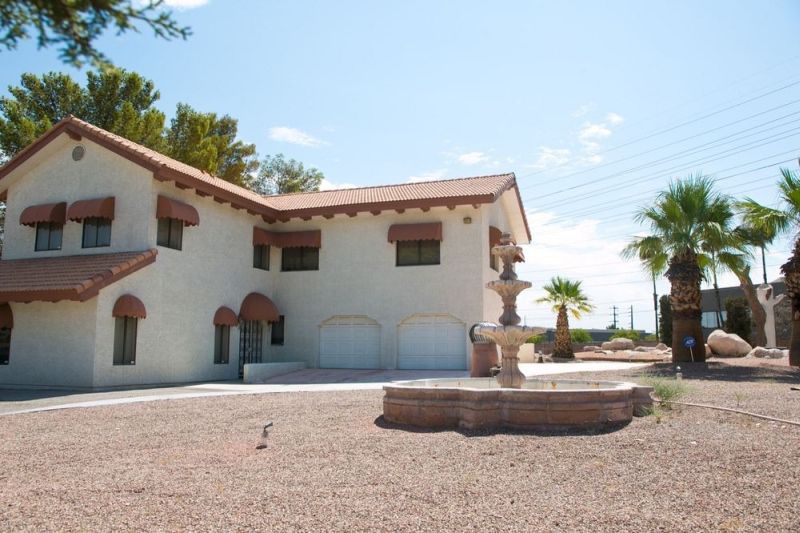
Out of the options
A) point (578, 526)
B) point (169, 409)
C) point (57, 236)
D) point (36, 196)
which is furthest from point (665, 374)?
point (36, 196)

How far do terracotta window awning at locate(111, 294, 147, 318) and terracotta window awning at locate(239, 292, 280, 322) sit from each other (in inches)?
200

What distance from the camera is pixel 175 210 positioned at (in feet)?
66.0

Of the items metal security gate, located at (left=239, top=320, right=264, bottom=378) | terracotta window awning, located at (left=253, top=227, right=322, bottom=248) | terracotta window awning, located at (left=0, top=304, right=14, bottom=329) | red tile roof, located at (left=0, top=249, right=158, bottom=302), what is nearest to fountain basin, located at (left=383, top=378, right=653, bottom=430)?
red tile roof, located at (left=0, top=249, right=158, bottom=302)

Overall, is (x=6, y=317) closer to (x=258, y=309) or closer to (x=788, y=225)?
(x=258, y=309)

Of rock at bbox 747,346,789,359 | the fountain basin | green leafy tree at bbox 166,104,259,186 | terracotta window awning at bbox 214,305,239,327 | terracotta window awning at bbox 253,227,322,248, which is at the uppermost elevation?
green leafy tree at bbox 166,104,259,186

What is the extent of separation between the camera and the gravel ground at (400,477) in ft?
17.4

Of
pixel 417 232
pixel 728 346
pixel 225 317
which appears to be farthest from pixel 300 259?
pixel 728 346

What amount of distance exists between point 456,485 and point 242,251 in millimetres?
19406

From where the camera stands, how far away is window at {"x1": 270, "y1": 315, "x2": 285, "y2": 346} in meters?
25.8

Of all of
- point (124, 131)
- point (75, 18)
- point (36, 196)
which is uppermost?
point (124, 131)

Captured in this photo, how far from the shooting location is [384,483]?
20.8 ft

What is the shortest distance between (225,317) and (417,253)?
7346mm

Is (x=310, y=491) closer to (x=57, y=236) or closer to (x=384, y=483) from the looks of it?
(x=384, y=483)

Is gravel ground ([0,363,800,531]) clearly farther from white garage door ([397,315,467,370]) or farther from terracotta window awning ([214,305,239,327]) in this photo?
white garage door ([397,315,467,370])
